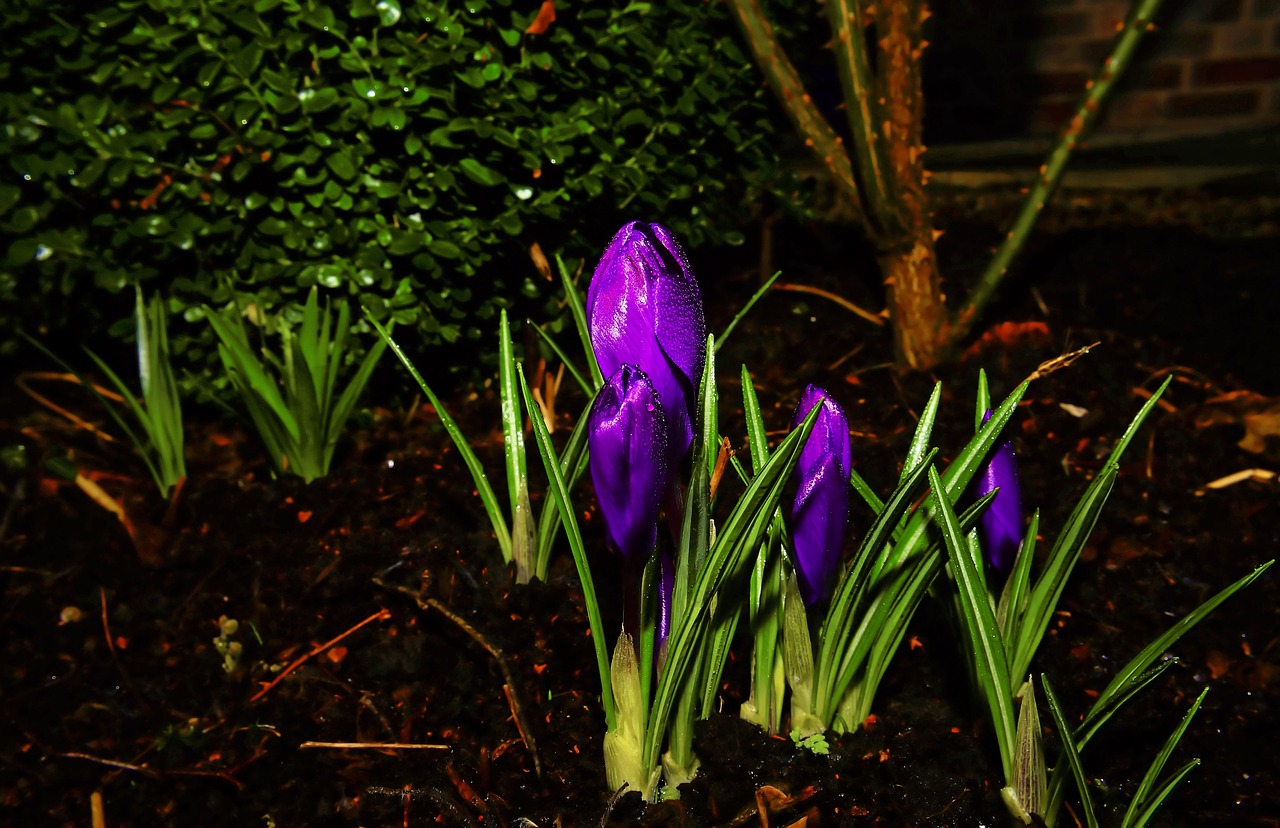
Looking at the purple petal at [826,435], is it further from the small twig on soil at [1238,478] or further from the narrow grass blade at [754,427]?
the small twig on soil at [1238,478]

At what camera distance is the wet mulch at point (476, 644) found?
1344mm

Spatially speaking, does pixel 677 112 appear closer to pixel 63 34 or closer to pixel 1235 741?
pixel 63 34

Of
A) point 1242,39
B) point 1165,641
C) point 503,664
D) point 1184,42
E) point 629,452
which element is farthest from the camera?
point 1184,42

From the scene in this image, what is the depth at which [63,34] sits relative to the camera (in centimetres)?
234

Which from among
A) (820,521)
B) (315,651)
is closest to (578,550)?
(820,521)

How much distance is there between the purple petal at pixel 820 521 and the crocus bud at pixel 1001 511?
217 millimetres

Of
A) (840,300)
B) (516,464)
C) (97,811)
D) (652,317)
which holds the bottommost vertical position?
(97,811)

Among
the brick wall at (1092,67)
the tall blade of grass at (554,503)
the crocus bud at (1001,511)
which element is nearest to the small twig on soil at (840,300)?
the tall blade of grass at (554,503)

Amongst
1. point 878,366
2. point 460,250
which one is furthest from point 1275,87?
point 460,250

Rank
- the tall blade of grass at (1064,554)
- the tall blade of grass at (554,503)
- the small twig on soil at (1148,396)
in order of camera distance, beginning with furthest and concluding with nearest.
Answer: the small twig on soil at (1148,396) → the tall blade of grass at (554,503) → the tall blade of grass at (1064,554)

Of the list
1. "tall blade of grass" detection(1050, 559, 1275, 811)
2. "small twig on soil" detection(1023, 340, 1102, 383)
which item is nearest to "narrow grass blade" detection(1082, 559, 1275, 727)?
"tall blade of grass" detection(1050, 559, 1275, 811)

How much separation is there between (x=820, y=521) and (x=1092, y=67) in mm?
4968

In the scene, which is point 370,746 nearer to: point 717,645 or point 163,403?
point 717,645

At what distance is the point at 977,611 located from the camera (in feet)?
3.73
